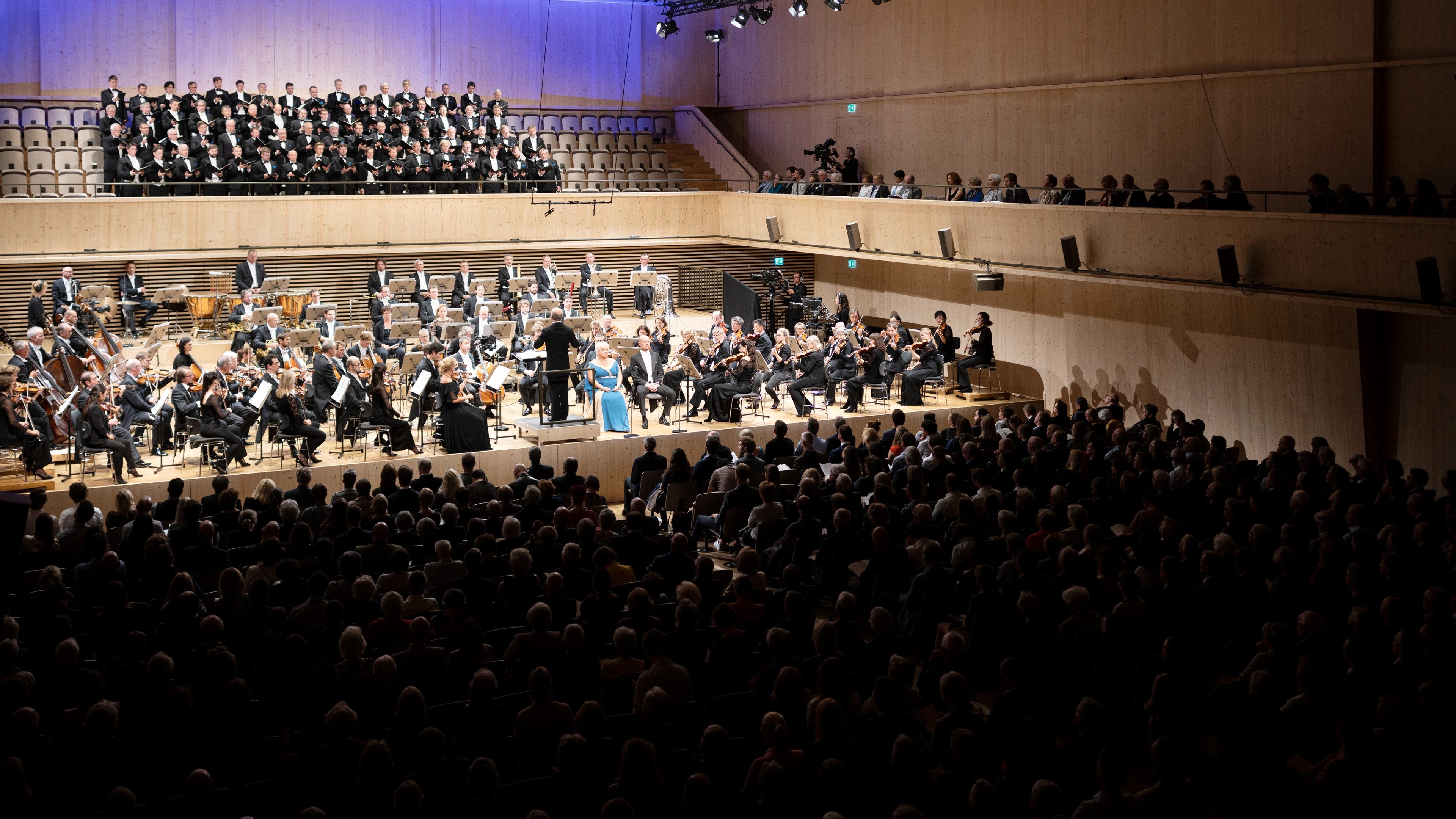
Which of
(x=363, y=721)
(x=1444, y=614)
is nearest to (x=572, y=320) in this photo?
(x=363, y=721)

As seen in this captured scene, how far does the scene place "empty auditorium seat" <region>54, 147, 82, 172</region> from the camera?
67.9 ft

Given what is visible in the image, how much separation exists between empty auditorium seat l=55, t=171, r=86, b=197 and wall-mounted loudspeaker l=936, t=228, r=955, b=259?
13.4 metres

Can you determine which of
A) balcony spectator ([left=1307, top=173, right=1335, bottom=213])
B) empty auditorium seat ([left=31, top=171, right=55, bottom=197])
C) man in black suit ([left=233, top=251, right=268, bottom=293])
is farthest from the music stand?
balcony spectator ([left=1307, top=173, right=1335, bottom=213])

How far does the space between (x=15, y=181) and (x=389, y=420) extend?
9.89 meters

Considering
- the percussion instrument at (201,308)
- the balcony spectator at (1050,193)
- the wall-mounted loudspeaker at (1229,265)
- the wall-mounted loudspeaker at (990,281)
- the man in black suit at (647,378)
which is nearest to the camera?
the wall-mounted loudspeaker at (1229,265)

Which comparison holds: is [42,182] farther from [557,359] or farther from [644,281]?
[557,359]

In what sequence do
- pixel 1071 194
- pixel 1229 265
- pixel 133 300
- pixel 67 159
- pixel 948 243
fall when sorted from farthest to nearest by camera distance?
pixel 67 159
pixel 133 300
pixel 948 243
pixel 1071 194
pixel 1229 265

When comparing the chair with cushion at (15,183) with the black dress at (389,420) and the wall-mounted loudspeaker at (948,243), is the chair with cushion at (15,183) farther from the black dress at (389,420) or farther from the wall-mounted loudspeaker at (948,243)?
the wall-mounted loudspeaker at (948,243)

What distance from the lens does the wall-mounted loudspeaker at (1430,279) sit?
1199cm

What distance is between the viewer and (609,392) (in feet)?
51.1

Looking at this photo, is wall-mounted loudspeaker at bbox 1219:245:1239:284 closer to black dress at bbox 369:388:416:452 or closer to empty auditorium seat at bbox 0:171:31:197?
black dress at bbox 369:388:416:452

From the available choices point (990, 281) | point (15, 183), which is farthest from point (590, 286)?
point (15, 183)

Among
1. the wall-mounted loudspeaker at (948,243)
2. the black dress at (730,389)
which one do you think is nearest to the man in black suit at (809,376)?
the black dress at (730,389)

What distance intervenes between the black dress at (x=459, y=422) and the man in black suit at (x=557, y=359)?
1034 millimetres
